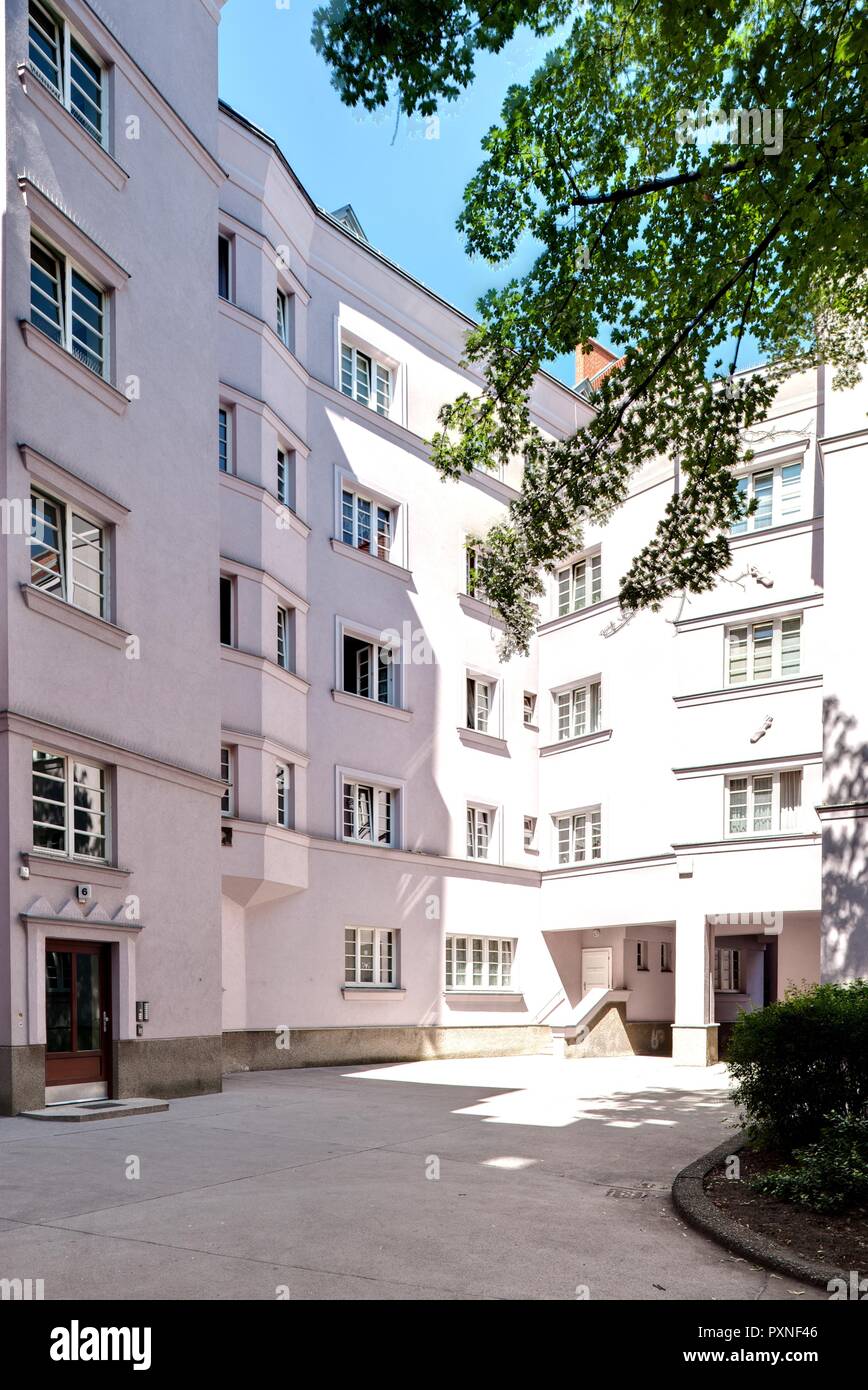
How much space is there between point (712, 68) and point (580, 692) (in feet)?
72.5

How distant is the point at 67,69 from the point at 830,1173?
16.7 m

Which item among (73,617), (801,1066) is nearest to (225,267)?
(73,617)

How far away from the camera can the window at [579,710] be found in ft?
98.1

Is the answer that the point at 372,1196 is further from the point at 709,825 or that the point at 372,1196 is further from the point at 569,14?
the point at 709,825

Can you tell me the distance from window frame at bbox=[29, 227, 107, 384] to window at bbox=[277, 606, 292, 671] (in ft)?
25.3

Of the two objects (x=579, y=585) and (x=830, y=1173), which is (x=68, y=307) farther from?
(x=579, y=585)

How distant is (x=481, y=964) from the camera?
1136 inches

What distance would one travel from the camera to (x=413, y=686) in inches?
1089

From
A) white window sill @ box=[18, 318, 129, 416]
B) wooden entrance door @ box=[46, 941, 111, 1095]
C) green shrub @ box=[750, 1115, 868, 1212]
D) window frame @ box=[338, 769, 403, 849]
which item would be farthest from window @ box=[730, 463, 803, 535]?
green shrub @ box=[750, 1115, 868, 1212]

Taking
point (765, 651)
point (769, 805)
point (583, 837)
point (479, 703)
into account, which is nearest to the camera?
point (769, 805)

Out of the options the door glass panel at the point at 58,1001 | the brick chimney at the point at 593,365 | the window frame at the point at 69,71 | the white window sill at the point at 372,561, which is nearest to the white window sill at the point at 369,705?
the white window sill at the point at 372,561

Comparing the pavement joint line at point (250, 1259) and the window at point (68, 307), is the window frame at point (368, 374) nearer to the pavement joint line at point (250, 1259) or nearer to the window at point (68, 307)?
the window at point (68, 307)

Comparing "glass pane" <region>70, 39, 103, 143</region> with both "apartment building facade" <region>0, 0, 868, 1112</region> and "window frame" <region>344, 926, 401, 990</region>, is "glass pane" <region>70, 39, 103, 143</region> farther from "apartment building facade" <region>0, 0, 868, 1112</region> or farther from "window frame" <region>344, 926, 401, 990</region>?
"window frame" <region>344, 926, 401, 990</region>
